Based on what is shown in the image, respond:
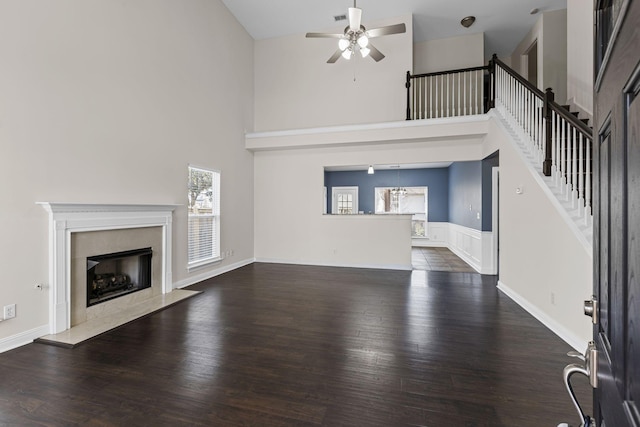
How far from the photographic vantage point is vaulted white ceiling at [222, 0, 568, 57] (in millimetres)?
5684

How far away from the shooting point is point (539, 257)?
11.6 ft

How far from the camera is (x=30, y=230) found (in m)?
2.83

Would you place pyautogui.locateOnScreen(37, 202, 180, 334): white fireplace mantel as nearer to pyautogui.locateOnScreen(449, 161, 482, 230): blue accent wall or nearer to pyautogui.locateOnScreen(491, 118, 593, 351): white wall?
pyautogui.locateOnScreen(491, 118, 593, 351): white wall

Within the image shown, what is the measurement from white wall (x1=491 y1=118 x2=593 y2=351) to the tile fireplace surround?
4.56 metres

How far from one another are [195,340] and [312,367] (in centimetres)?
124

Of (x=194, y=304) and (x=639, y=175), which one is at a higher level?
(x=639, y=175)

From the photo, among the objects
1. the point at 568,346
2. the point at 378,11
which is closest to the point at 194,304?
the point at 568,346

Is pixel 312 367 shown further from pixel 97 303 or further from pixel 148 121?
pixel 148 121

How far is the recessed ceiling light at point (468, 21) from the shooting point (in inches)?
240

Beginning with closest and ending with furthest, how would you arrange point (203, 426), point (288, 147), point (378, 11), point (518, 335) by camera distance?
point (203, 426) < point (518, 335) < point (378, 11) < point (288, 147)

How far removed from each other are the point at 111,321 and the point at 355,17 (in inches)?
182

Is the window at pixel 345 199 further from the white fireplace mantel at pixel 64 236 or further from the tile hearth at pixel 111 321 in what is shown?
the white fireplace mantel at pixel 64 236

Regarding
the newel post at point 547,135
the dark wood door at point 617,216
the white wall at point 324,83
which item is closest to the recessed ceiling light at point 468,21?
the white wall at point 324,83

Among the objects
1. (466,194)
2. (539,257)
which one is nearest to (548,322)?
(539,257)
